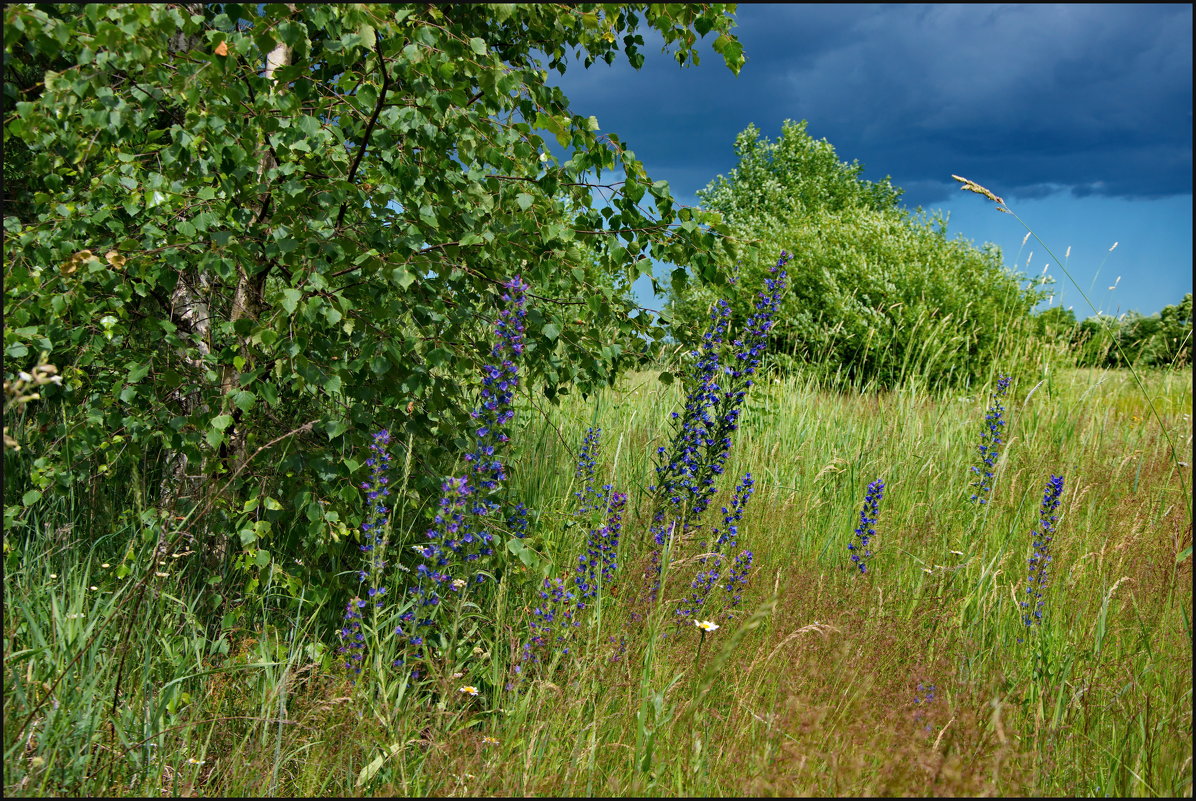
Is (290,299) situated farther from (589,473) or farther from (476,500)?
(589,473)

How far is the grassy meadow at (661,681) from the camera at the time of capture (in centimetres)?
192

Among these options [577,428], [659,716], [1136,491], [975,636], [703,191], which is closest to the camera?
[659,716]

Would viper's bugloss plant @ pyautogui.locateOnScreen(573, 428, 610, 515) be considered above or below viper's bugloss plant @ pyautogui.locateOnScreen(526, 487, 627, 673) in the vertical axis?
above

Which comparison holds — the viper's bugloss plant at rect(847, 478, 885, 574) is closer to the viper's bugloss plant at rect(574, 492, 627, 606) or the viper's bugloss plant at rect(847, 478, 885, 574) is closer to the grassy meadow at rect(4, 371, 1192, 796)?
the grassy meadow at rect(4, 371, 1192, 796)

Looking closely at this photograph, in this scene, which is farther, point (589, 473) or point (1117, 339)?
point (1117, 339)

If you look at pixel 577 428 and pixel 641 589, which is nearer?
pixel 641 589

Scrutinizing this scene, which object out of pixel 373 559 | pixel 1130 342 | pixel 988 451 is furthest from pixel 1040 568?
pixel 1130 342

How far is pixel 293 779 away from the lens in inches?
82.1

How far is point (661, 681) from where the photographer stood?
7.27 ft

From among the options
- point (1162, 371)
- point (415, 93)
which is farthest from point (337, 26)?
point (1162, 371)

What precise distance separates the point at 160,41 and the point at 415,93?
757 millimetres

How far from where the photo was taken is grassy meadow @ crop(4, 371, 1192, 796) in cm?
192

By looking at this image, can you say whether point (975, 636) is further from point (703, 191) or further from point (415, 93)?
point (703, 191)

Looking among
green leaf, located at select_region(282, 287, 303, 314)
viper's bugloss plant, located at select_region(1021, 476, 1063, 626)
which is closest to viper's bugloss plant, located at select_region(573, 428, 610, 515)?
green leaf, located at select_region(282, 287, 303, 314)
